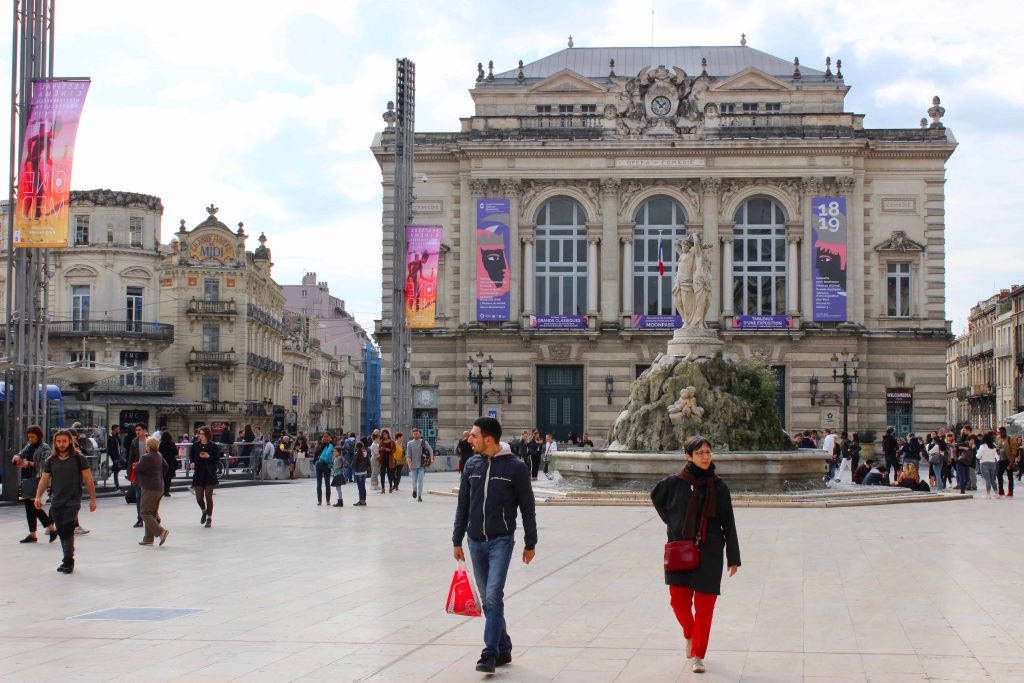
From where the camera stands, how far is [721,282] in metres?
53.5

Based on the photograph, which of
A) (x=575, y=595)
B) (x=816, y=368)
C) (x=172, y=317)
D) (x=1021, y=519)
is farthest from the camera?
(x=172, y=317)

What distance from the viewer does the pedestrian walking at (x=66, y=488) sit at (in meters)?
15.0

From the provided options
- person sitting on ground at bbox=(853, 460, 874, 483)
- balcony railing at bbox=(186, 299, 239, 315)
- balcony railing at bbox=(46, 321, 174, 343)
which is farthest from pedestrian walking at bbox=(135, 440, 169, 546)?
balcony railing at bbox=(186, 299, 239, 315)

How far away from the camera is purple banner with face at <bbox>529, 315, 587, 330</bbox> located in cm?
5300

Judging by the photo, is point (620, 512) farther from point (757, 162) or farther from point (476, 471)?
point (757, 162)

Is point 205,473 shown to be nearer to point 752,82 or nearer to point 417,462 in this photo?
point 417,462

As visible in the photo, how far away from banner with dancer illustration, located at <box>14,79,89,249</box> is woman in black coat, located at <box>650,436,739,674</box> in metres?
18.5

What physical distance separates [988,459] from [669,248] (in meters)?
25.8

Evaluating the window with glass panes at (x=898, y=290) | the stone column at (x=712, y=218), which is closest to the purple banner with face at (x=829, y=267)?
the window with glass panes at (x=898, y=290)

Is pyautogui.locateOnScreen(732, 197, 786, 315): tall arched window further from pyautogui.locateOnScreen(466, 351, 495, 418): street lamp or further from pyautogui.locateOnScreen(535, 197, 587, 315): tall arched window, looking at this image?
pyautogui.locateOnScreen(466, 351, 495, 418): street lamp

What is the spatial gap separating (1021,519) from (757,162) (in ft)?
105

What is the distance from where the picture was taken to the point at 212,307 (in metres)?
67.2

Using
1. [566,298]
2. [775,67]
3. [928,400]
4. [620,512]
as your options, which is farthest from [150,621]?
[775,67]

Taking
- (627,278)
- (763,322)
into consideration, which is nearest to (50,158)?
(627,278)
